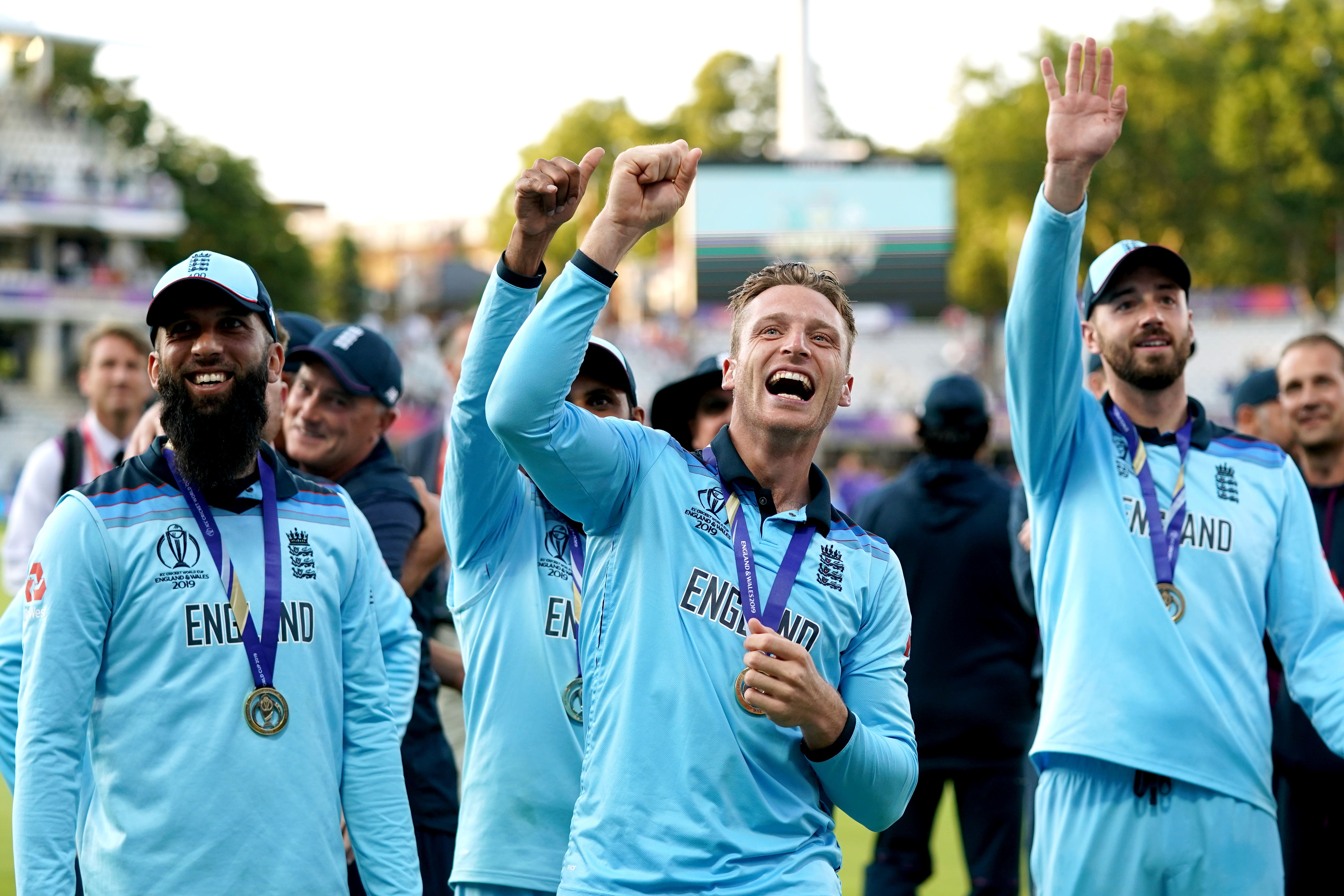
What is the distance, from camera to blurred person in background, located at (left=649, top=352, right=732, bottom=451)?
4.73 metres

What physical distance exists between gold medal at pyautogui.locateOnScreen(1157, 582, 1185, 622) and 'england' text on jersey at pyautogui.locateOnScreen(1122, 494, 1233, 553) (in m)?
0.13

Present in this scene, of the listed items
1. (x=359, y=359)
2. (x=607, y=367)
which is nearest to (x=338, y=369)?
(x=359, y=359)

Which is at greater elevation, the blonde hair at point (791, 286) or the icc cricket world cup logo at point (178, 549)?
the blonde hair at point (791, 286)


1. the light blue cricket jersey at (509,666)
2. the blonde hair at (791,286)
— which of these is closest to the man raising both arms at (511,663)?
the light blue cricket jersey at (509,666)

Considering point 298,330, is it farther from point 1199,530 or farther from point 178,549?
point 1199,530

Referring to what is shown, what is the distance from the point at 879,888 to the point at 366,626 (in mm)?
3349

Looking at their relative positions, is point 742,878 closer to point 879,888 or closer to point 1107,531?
point 1107,531

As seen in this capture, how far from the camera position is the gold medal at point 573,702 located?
3.67 metres

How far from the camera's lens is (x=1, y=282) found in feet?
196

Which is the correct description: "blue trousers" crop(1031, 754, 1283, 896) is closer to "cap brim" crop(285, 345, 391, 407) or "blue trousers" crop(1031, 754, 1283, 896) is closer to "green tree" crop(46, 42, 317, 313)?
"cap brim" crop(285, 345, 391, 407)

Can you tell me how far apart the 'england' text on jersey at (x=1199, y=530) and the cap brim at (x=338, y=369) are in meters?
2.33

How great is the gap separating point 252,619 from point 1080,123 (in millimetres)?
2284

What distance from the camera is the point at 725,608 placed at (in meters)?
2.94

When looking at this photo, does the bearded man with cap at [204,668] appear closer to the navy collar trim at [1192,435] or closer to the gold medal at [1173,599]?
the gold medal at [1173,599]
